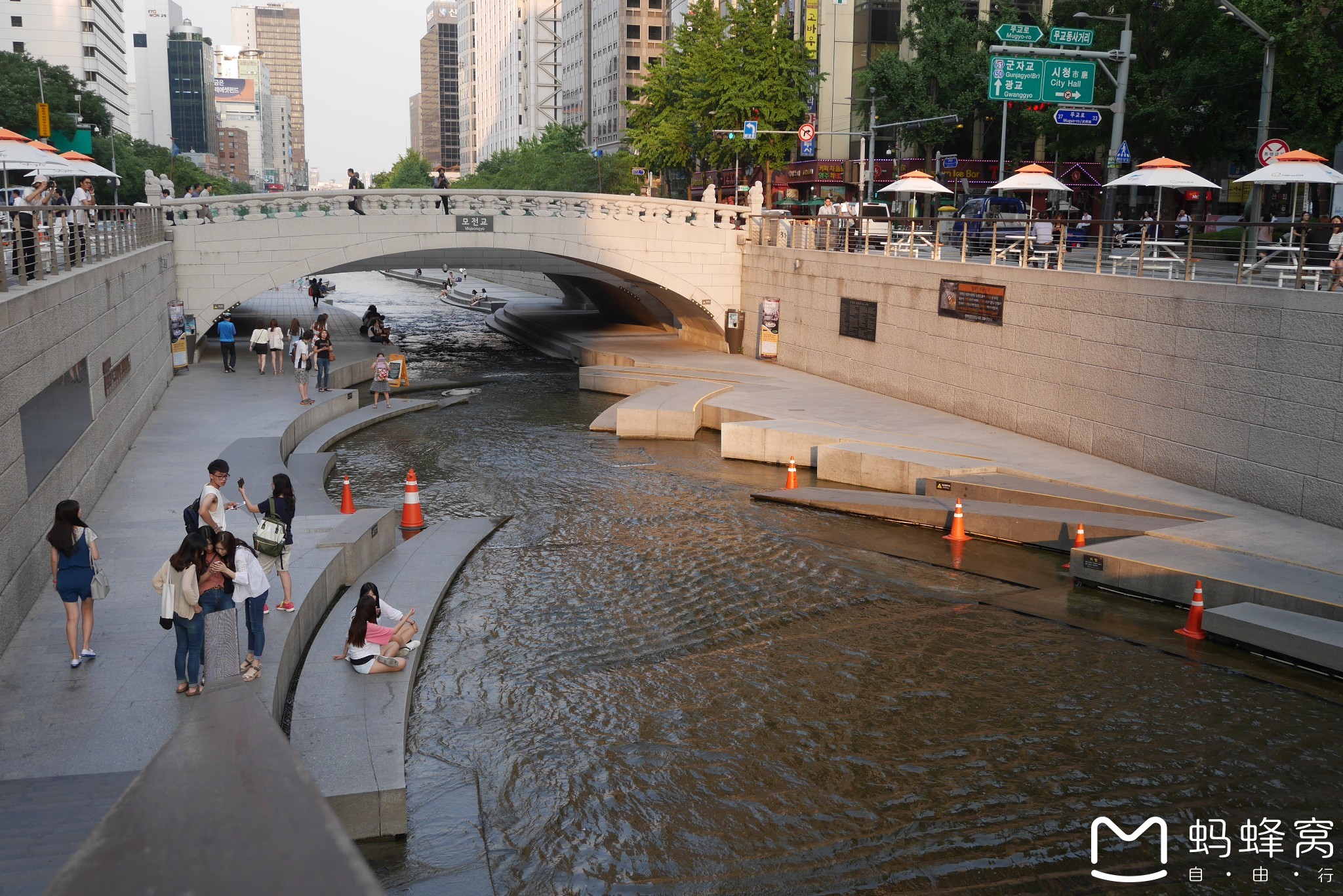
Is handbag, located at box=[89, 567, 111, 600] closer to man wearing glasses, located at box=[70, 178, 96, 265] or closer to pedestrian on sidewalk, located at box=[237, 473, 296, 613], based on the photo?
pedestrian on sidewalk, located at box=[237, 473, 296, 613]

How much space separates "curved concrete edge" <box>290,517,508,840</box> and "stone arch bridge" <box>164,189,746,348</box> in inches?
815

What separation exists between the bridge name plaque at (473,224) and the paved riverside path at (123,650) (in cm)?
1400

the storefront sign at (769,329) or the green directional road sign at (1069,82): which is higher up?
the green directional road sign at (1069,82)

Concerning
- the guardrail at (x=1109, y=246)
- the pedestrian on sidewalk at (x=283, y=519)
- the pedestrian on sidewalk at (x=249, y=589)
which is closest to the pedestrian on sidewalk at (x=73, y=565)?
the pedestrian on sidewalk at (x=249, y=589)

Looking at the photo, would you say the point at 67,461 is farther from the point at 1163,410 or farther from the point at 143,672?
the point at 1163,410

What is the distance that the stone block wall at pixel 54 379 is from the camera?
11.0 meters

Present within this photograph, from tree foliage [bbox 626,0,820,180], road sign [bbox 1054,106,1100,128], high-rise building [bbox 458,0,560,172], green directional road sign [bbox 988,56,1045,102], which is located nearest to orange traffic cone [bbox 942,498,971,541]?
green directional road sign [bbox 988,56,1045,102]

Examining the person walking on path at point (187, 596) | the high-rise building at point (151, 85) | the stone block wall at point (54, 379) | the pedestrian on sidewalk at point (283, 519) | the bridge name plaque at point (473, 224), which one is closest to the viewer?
the person walking on path at point (187, 596)

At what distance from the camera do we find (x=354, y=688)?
10.9m

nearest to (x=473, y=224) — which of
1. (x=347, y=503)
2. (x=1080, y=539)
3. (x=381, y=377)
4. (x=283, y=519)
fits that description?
(x=381, y=377)

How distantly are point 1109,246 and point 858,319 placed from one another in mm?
6549

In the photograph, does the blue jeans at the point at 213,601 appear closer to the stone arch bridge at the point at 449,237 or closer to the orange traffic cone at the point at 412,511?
the orange traffic cone at the point at 412,511

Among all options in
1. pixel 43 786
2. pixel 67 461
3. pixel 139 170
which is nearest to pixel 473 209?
pixel 67 461

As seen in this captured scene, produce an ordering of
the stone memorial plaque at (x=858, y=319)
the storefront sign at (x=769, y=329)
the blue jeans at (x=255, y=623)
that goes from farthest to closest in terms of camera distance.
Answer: the storefront sign at (x=769, y=329) → the stone memorial plaque at (x=858, y=319) → the blue jeans at (x=255, y=623)
